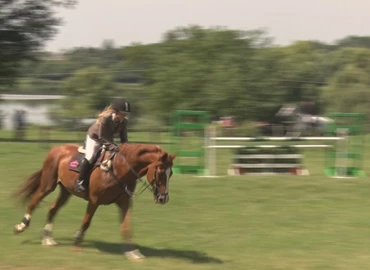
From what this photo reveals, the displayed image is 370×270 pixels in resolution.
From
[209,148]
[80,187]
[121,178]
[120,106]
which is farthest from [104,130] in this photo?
[209,148]

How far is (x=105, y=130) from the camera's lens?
316 inches

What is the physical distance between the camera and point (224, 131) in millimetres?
28750

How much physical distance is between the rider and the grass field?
1093mm

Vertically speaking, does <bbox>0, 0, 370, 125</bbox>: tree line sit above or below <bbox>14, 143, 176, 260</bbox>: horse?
above

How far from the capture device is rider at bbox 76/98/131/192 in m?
7.94

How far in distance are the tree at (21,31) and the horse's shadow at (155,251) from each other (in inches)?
806

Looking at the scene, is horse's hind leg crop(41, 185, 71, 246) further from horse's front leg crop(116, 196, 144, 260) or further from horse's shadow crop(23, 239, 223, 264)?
horse's front leg crop(116, 196, 144, 260)

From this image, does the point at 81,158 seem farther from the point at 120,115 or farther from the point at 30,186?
the point at 30,186

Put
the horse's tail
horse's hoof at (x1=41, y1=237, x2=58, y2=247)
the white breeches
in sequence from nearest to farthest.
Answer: the white breeches < horse's hoof at (x1=41, y1=237, x2=58, y2=247) < the horse's tail

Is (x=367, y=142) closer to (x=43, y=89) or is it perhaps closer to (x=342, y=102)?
(x=342, y=102)

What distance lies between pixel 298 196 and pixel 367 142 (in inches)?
598

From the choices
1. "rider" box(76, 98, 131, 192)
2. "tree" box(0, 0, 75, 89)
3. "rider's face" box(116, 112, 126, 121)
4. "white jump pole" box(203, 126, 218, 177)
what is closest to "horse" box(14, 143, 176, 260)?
"rider" box(76, 98, 131, 192)

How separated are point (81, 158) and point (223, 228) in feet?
9.28

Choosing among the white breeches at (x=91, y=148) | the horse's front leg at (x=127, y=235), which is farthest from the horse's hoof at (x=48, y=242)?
the white breeches at (x=91, y=148)
